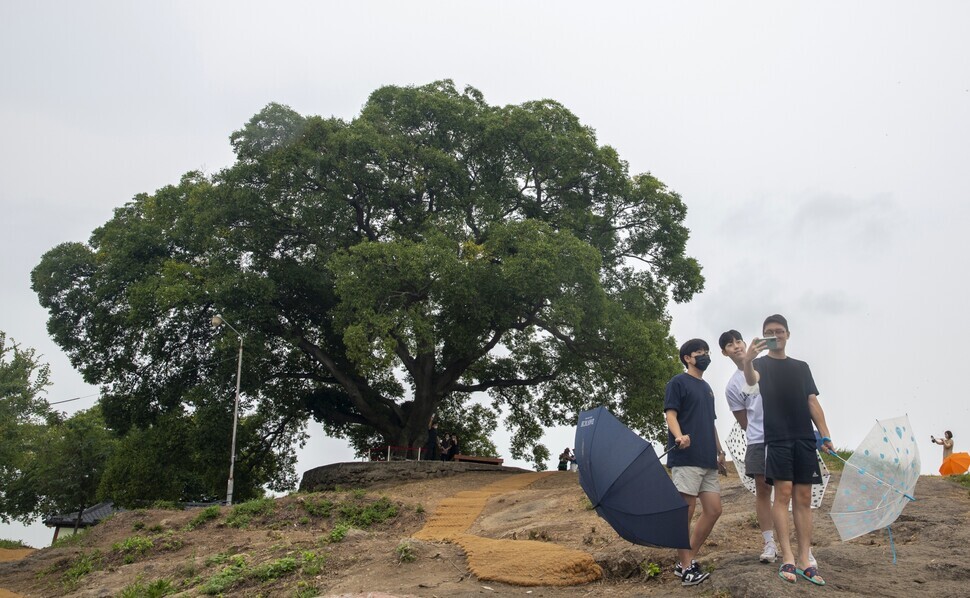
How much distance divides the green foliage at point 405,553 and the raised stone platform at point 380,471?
41.5ft

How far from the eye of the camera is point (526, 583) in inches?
299

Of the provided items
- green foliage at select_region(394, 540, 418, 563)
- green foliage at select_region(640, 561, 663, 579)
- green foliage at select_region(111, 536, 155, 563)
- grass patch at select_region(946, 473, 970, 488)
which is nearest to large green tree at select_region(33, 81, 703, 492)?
green foliage at select_region(111, 536, 155, 563)

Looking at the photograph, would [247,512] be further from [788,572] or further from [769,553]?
[788,572]

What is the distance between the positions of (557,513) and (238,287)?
13.2m

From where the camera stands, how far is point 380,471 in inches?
869

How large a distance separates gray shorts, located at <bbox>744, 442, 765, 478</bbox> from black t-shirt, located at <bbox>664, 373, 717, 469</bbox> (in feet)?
0.84

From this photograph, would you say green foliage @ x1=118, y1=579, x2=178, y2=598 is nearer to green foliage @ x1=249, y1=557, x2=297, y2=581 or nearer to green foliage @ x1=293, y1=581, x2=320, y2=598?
green foliage @ x1=249, y1=557, x2=297, y2=581

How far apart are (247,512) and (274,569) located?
6.21m

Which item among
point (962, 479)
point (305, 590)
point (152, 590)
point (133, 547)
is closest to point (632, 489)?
point (305, 590)

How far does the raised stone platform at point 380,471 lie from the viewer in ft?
71.7

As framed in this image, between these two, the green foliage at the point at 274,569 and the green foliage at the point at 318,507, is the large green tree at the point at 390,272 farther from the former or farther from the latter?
the green foliage at the point at 274,569

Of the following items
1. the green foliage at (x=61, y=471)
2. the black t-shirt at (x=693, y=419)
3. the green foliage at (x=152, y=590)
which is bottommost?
the green foliage at (x=152, y=590)

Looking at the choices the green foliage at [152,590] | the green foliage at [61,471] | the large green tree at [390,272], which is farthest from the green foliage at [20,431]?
the green foliage at [152,590]

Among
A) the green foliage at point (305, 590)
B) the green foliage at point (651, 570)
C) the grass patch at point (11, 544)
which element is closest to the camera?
the green foliage at point (651, 570)
